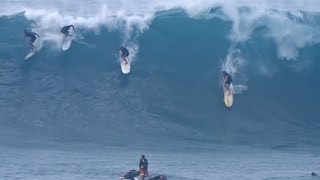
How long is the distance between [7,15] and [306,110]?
1146cm

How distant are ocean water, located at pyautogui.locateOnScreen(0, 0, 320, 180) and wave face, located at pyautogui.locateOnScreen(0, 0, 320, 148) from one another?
45mm

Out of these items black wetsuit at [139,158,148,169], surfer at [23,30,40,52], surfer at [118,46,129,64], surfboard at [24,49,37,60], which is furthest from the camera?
Result: surfer at [23,30,40,52]

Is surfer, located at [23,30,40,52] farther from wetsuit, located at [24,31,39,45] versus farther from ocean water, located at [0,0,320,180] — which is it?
ocean water, located at [0,0,320,180]

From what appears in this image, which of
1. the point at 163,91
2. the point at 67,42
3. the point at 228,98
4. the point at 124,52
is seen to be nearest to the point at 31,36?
the point at 67,42

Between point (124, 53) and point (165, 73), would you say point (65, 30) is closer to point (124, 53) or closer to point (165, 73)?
point (124, 53)

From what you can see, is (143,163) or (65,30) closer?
(143,163)

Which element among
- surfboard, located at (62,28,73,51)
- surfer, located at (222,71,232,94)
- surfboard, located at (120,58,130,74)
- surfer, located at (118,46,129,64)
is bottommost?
surfer, located at (222,71,232,94)

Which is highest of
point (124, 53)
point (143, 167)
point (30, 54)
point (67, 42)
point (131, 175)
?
point (67, 42)

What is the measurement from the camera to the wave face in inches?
1081

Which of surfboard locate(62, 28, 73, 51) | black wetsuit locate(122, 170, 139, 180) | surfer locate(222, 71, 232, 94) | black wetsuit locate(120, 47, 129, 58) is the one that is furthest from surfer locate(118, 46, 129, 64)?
black wetsuit locate(122, 170, 139, 180)

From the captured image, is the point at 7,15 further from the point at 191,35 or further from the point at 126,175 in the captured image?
the point at 126,175

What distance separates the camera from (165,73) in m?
30.5

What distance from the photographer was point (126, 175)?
22531 millimetres

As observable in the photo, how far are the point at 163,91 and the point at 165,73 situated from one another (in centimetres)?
123
